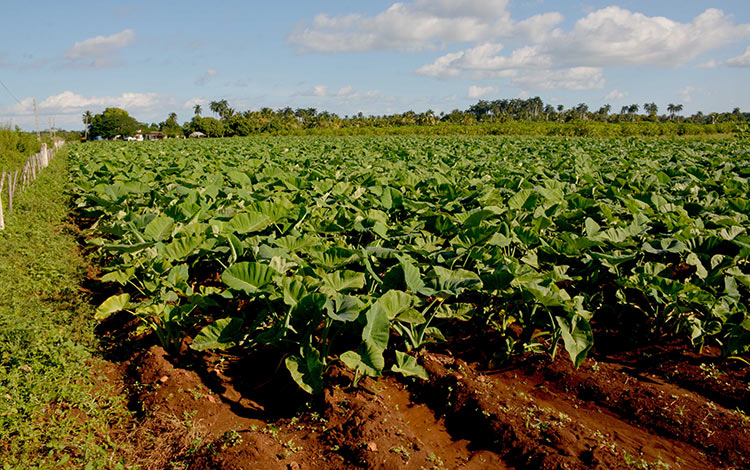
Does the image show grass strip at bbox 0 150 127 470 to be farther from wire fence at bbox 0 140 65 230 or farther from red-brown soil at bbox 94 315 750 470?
wire fence at bbox 0 140 65 230

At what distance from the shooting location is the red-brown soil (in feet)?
8.32

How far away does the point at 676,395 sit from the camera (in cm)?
305

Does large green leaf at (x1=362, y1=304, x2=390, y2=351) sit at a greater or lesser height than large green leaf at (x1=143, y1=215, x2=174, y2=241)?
lesser

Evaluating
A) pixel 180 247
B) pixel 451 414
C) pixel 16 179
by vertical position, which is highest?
pixel 16 179

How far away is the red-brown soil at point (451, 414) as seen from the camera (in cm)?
254

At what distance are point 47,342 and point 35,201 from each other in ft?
26.4

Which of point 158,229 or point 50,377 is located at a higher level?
point 158,229

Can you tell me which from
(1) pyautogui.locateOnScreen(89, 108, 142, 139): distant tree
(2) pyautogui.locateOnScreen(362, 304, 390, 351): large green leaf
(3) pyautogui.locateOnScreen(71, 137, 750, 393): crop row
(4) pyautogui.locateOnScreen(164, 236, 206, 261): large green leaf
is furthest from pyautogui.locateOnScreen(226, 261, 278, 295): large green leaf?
(1) pyautogui.locateOnScreen(89, 108, 142, 139): distant tree

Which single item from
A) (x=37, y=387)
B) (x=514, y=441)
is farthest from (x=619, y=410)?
(x=37, y=387)

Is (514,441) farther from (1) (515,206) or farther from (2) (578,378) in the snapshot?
(1) (515,206)

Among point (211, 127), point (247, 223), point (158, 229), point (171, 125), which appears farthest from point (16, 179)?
point (171, 125)

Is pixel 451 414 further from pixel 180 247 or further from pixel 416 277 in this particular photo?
pixel 180 247

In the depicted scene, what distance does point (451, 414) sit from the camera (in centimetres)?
298

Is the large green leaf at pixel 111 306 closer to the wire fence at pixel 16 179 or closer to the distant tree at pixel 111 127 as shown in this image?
the wire fence at pixel 16 179
